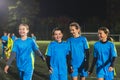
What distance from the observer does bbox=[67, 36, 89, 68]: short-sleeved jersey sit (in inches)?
369

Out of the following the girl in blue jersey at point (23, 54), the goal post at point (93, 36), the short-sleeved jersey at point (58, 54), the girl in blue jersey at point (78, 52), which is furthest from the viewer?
the goal post at point (93, 36)

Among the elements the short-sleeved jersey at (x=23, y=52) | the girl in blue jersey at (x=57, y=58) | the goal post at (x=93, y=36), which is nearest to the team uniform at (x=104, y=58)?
the girl in blue jersey at (x=57, y=58)

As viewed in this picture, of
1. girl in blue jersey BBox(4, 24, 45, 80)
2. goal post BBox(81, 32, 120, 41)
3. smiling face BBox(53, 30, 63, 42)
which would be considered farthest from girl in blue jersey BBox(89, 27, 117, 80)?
goal post BBox(81, 32, 120, 41)

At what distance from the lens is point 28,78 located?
29.1 feet

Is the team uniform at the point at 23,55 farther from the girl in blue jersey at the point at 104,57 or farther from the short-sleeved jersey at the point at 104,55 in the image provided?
the short-sleeved jersey at the point at 104,55

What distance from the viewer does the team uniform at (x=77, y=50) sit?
369 inches

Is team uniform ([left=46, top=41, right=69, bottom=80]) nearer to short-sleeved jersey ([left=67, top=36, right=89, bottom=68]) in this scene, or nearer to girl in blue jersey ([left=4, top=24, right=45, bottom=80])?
girl in blue jersey ([left=4, top=24, right=45, bottom=80])

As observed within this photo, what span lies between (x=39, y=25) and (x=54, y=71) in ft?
225

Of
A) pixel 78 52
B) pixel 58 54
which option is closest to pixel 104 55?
pixel 78 52

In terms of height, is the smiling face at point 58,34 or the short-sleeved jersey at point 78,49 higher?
the smiling face at point 58,34

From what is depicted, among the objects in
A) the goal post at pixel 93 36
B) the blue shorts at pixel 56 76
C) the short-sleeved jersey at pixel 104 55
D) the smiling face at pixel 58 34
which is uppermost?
the smiling face at pixel 58 34

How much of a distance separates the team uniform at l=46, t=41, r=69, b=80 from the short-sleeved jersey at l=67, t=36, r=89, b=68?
0.63 m

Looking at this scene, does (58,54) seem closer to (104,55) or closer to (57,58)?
(57,58)

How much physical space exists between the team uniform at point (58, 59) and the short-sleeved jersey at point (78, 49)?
0.63m
